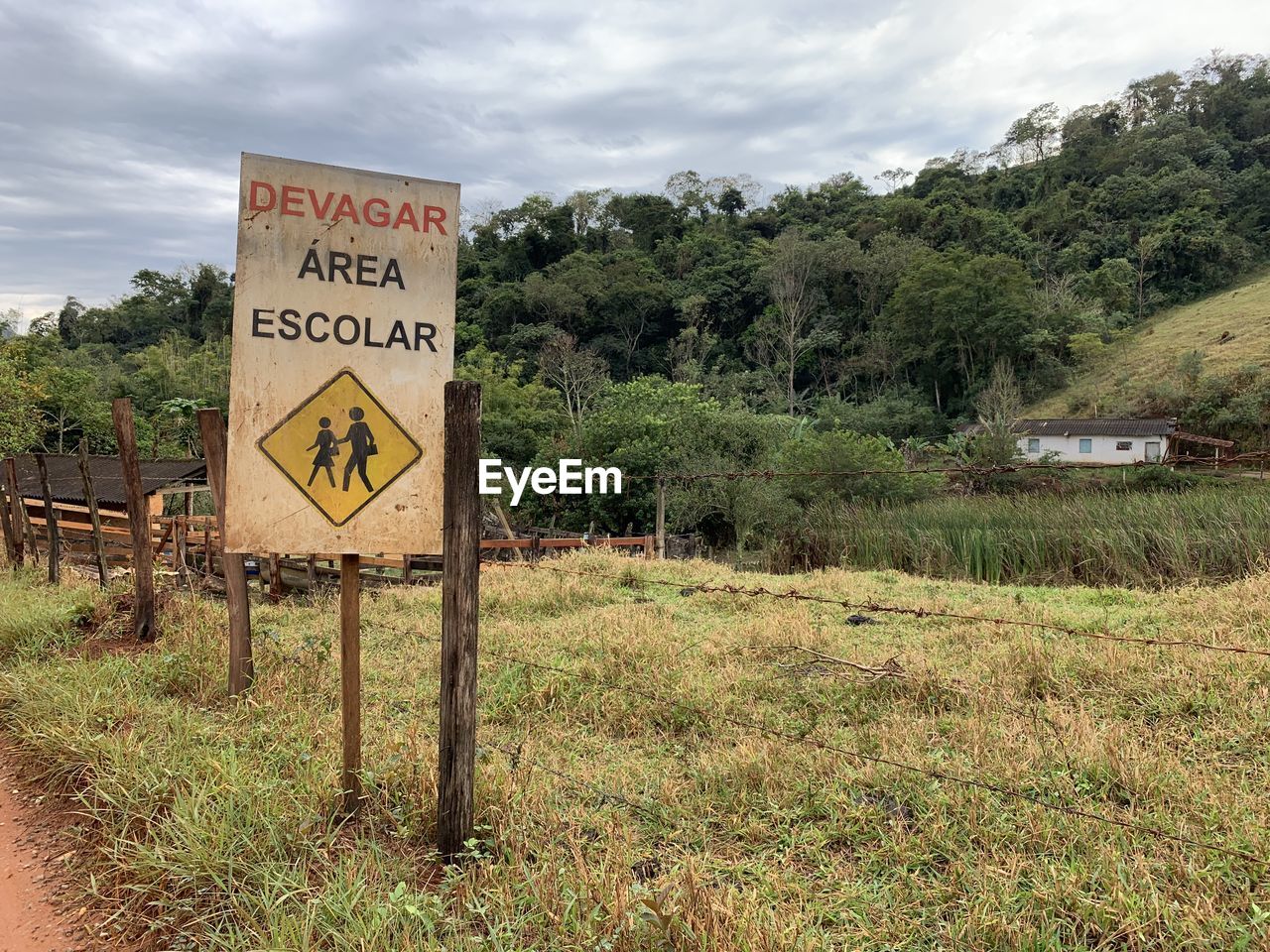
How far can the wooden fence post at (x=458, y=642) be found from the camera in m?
2.55

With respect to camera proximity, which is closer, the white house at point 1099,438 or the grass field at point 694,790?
the grass field at point 694,790

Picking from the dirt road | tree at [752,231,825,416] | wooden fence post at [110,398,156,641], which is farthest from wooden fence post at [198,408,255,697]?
tree at [752,231,825,416]

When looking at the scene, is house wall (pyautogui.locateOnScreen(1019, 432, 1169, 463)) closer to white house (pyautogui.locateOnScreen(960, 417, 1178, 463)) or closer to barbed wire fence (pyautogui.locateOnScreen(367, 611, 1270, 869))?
white house (pyautogui.locateOnScreen(960, 417, 1178, 463))

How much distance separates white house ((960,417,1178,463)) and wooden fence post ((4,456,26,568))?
105 feet

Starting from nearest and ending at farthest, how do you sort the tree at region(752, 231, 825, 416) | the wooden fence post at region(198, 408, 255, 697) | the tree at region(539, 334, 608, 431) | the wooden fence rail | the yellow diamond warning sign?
the yellow diamond warning sign, the wooden fence post at region(198, 408, 255, 697), the wooden fence rail, the tree at region(539, 334, 608, 431), the tree at region(752, 231, 825, 416)

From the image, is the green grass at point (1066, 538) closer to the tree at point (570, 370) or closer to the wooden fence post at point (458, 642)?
the wooden fence post at point (458, 642)

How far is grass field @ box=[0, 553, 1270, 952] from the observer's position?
2.22 m

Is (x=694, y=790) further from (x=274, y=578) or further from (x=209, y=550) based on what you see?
(x=209, y=550)

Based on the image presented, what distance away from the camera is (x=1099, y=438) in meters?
33.1

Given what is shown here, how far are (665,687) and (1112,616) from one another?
12.1 feet

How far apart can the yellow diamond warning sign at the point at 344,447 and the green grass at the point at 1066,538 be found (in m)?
7.78

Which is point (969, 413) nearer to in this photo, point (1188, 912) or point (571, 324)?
point (571, 324)

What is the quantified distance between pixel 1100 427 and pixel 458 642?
122 feet

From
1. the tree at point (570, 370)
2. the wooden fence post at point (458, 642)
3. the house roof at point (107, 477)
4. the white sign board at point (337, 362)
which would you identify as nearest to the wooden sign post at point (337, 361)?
the white sign board at point (337, 362)
